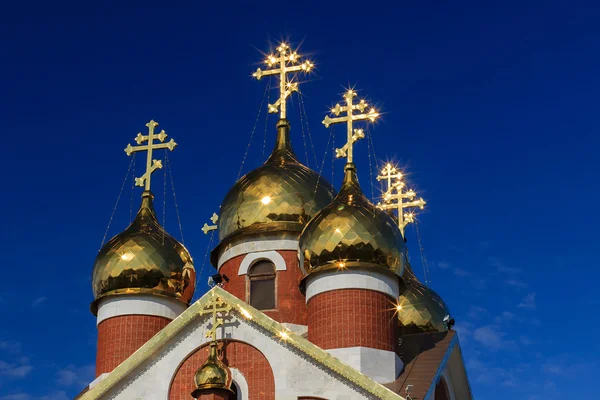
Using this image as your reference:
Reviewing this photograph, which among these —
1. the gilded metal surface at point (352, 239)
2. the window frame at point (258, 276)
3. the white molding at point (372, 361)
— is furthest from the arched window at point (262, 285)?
the white molding at point (372, 361)

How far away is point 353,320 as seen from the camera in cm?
1510

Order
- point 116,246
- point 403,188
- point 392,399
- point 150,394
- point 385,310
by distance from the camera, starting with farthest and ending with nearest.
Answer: point 403,188 < point 116,246 < point 385,310 < point 150,394 < point 392,399

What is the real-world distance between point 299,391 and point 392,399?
1128mm

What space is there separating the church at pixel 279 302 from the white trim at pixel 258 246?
0.05 feet

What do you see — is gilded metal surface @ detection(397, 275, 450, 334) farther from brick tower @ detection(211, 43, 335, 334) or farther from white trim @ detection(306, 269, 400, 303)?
white trim @ detection(306, 269, 400, 303)

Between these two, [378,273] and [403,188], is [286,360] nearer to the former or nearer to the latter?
[378,273]

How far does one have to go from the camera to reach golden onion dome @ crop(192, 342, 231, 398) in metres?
13.6

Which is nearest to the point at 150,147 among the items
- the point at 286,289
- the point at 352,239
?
the point at 286,289

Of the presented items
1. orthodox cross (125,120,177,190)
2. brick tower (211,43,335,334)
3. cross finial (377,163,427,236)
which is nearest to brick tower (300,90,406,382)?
brick tower (211,43,335,334)

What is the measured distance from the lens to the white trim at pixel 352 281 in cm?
1535

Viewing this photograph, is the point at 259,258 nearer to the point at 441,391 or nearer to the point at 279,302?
the point at 279,302

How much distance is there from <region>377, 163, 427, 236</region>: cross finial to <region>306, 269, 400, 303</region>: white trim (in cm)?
584

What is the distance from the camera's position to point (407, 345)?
1620 centimetres

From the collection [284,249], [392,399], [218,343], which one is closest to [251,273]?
[284,249]
